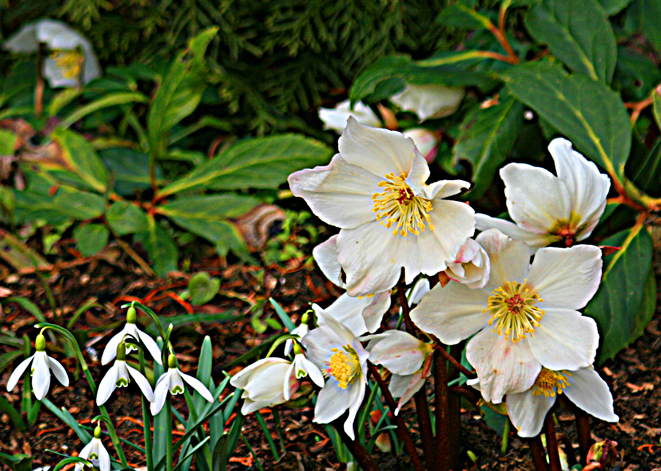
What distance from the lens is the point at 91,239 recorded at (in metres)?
1.76

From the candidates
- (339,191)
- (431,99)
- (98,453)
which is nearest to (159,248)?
(431,99)

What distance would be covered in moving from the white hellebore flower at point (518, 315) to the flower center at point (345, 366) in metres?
0.12

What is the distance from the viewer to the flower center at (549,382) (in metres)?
0.85

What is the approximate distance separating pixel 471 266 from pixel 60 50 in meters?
2.27

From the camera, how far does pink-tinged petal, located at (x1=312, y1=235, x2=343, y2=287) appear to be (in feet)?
2.86

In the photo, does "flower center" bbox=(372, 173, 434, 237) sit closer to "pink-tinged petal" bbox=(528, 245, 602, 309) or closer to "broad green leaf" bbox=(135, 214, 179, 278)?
"pink-tinged petal" bbox=(528, 245, 602, 309)

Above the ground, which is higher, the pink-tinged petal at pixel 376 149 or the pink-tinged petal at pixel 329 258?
the pink-tinged petal at pixel 376 149

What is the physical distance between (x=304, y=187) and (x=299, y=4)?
5.67ft

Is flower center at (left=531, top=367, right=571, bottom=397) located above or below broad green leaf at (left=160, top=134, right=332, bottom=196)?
above

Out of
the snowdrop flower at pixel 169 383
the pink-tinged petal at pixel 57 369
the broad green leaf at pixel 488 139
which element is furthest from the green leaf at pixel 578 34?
the pink-tinged petal at pixel 57 369

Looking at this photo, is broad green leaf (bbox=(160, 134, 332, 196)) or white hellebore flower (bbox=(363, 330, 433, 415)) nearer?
white hellebore flower (bbox=(363, 330, 433, 415))

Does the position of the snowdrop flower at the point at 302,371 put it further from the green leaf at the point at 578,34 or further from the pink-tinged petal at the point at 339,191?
the green leaf at the point at 578,34

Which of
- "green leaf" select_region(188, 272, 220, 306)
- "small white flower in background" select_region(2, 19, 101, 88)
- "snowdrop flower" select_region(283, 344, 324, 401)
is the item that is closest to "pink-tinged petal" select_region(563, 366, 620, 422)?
"snowdrop flower" select_region(283, 344, 324, 401)

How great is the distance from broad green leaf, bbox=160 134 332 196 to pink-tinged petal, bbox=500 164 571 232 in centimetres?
118
